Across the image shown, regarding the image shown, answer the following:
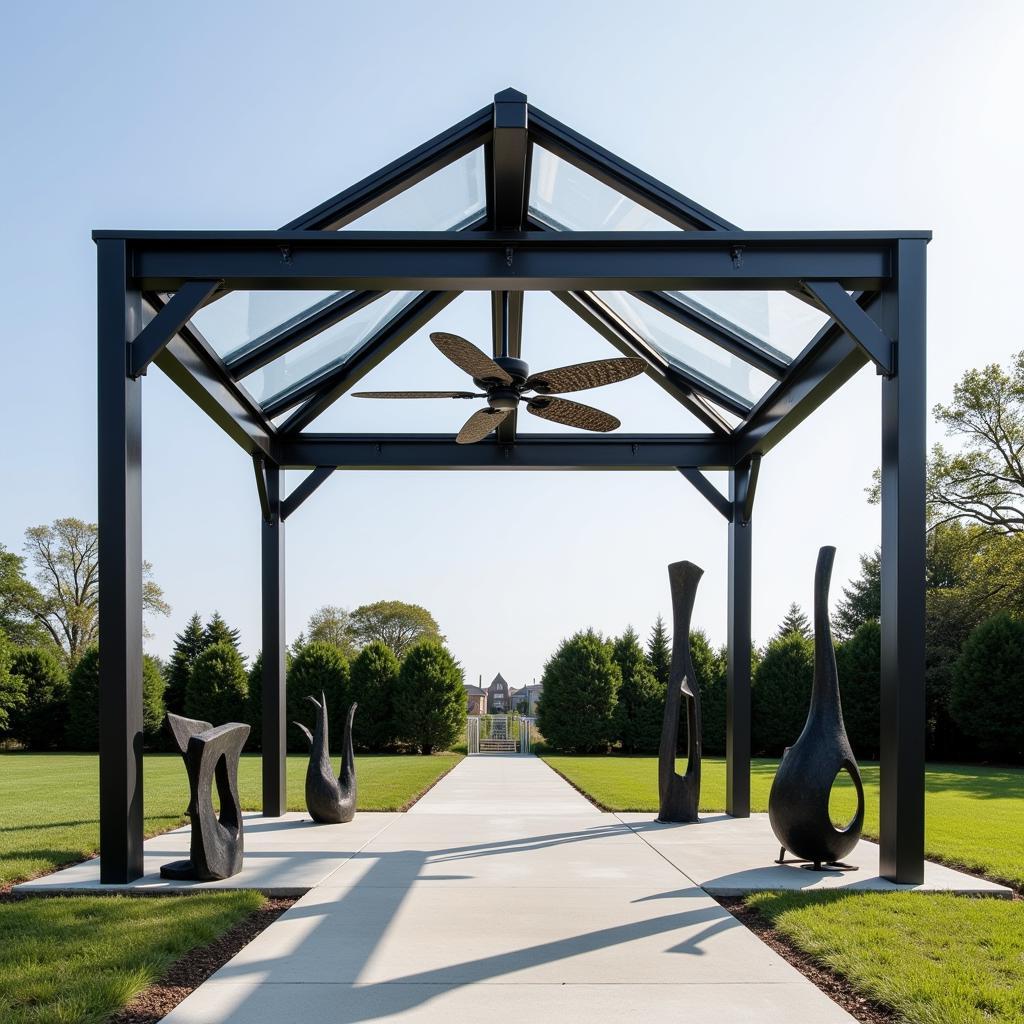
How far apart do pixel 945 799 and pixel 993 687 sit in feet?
28.2

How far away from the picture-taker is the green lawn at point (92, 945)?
143 inches

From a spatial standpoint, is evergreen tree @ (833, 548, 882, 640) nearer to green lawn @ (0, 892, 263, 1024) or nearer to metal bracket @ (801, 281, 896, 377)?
metal bracket @ (801, 281, 896, 377)

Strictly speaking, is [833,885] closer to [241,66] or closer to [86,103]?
[241,66]

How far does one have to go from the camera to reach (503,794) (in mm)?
12617

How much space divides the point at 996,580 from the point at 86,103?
22.4 m

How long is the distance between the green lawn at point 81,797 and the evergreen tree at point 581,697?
408 cm

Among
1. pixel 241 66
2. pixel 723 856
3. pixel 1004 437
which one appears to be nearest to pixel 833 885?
pixel 723 856

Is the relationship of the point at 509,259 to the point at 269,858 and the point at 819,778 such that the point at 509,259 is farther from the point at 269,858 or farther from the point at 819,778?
the point at 269,858

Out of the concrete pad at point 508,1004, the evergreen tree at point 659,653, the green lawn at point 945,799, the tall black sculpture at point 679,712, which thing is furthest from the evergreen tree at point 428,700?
the concrete pad at point 508,1004

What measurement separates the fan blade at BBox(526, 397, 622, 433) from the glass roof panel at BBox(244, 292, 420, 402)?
1.61 m

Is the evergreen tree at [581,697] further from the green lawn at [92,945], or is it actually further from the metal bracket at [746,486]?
the green lawn at [92,945]

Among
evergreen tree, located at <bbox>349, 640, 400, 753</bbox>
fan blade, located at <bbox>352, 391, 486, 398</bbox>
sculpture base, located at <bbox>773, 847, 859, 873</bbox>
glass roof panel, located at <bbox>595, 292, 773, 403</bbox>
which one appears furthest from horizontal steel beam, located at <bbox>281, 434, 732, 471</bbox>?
evergreen tree, located at <bbox>349, 640, 400, 753</bbox>

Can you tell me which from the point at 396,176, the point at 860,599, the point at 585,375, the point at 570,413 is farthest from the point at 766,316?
the point at 860,599

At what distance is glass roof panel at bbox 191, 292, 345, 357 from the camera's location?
7246 millimetres
